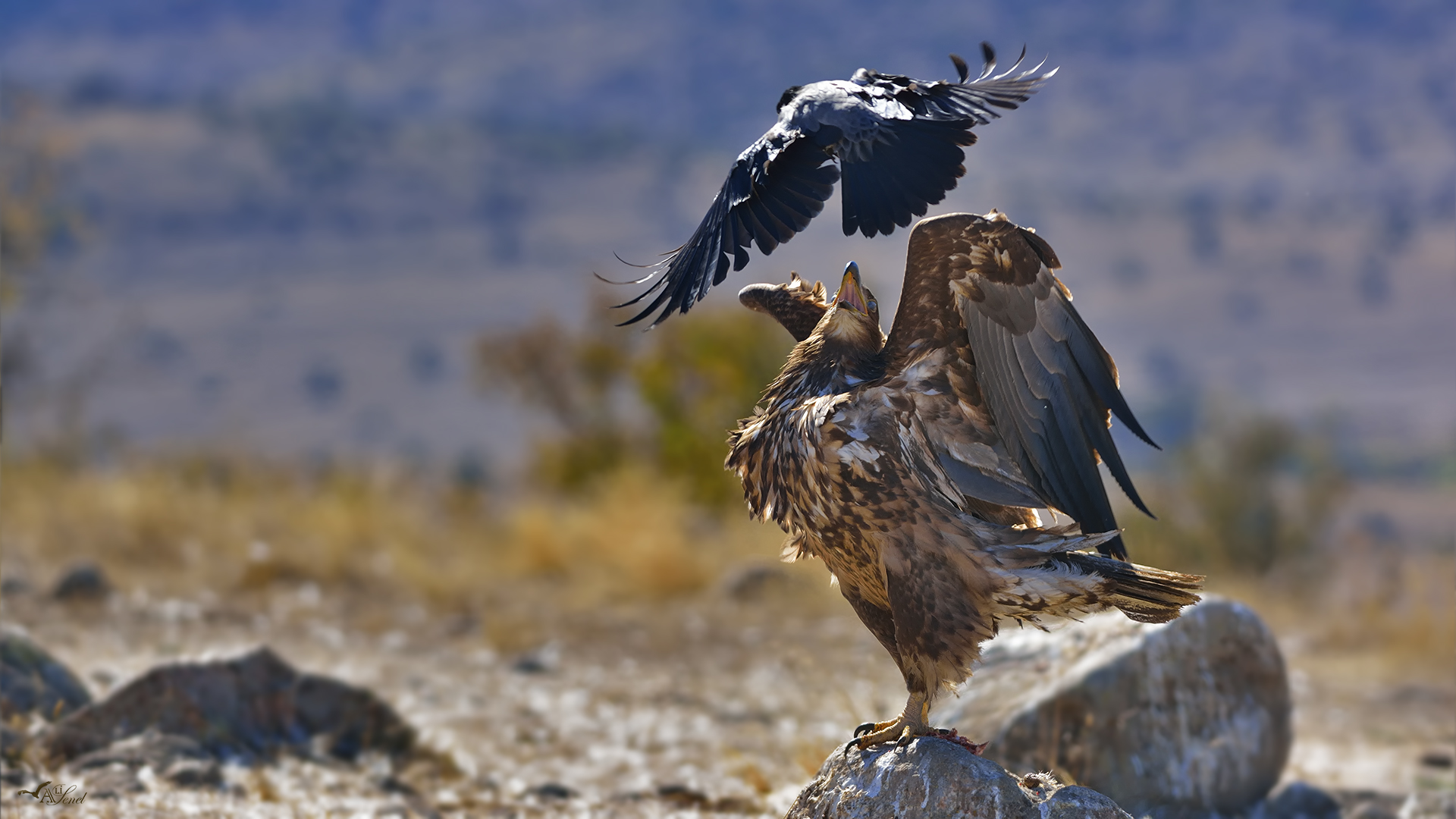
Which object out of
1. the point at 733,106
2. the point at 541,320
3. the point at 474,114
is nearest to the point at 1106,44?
the point at 733,106

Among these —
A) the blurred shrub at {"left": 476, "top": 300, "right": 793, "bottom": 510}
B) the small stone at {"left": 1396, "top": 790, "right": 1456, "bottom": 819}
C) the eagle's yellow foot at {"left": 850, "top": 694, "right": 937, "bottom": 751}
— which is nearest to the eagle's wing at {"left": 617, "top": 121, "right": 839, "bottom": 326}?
the eagle's yellow foot at {"left": 850, "top": 694, "right": 937, "bottom": 751}

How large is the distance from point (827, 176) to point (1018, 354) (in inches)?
33.1

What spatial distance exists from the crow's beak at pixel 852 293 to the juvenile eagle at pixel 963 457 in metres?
0.04

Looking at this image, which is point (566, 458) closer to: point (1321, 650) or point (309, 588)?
point (309, 588)

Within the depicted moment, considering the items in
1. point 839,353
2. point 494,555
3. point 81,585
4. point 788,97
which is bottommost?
point 839,353

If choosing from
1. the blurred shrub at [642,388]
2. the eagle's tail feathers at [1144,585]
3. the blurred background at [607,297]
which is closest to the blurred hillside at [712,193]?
the blurred background at [607,297]

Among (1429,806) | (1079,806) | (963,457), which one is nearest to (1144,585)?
(963,457)

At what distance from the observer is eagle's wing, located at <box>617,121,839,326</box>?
4398 mm

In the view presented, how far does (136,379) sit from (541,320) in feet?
147

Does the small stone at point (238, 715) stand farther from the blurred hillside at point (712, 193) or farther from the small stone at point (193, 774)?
the blurred hillside at point (712, 193)

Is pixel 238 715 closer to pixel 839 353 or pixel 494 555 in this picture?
pixel 839 353

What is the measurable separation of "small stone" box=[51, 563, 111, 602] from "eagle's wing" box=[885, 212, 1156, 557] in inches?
354

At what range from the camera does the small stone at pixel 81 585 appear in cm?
1173

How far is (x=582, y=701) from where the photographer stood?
980cm
